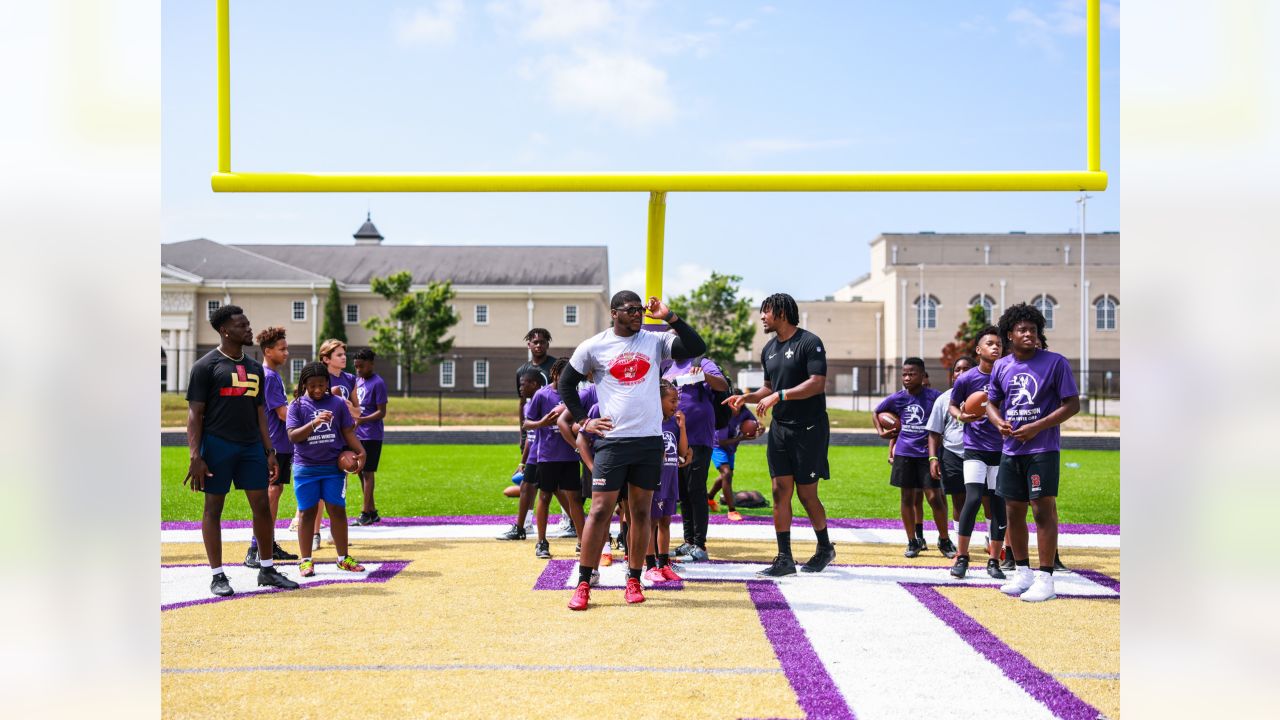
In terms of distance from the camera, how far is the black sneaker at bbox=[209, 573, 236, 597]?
20.7ft

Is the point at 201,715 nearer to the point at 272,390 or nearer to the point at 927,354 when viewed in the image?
the point at 272,390

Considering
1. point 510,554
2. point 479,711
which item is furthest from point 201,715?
point 510,554

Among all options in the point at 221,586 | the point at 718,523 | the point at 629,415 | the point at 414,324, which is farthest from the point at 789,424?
the point at 414,324

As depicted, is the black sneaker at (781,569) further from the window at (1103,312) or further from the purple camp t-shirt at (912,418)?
the window at (1103,312)

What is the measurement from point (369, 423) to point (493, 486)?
470cm

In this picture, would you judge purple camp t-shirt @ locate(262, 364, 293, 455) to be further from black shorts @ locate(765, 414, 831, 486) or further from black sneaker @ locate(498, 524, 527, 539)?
black shorts @ locate(765, 414, 831, 486)

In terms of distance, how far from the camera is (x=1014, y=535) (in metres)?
6.48

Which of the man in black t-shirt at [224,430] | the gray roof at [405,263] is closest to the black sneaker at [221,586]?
the man in black t-shirt at [224,430]

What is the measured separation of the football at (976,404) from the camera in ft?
22.2

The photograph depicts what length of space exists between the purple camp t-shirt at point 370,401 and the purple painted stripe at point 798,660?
500cm

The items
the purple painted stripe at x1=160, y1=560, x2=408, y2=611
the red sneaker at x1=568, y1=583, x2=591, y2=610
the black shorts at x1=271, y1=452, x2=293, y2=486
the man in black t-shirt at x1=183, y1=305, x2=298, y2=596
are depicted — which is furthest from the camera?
the black shorts at x1=271, y1=452, x2=293, y2=486

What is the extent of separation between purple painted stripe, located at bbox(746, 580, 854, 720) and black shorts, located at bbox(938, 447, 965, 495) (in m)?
2.07

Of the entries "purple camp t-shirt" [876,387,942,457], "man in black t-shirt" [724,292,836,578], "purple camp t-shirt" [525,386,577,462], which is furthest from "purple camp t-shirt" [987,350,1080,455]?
"purple camp t-shirt" [525,386,577,462]
